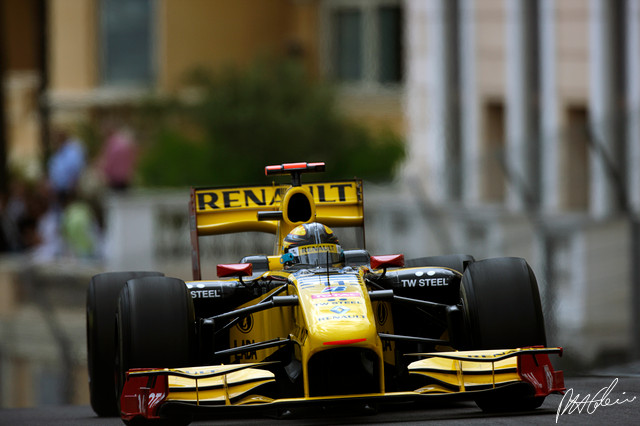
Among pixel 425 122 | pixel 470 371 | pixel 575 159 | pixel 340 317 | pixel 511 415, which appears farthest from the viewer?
pixel 425 122

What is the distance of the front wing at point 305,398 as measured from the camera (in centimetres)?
885

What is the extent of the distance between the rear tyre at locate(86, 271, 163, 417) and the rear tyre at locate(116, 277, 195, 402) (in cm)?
152

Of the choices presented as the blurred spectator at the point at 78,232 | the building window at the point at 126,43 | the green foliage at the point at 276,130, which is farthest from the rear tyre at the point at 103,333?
the building window at the point at 126,43

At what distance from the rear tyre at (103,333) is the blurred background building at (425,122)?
4955 mm

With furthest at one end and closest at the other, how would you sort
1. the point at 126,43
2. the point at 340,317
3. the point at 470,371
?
the point at 126,43 < the point at 470,371 < the point at 340,317

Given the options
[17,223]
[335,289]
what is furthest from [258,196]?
[17,223]

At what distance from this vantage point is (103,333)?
11.0 meters

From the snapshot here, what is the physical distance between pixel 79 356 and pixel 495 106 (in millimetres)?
8609

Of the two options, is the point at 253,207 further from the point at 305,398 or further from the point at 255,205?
the point at 305,398

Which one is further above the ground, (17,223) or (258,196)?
(258,196)

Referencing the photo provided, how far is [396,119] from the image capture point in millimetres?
36344

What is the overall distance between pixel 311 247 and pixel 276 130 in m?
21.1

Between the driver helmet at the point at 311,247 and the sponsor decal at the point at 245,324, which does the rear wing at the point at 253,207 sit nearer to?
the driver helmet at the point at 311,247

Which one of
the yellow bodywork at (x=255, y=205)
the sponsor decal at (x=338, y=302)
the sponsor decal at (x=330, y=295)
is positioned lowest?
the sponsor decal at (x=338, y=302)
